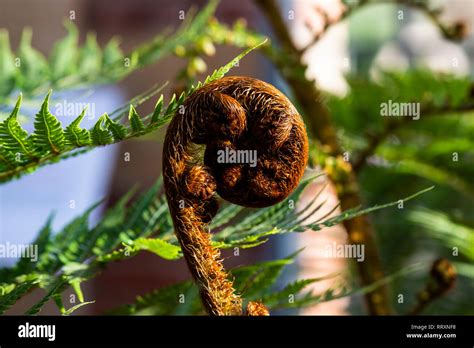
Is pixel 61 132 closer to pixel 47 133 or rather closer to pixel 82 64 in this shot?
pixel 47 133

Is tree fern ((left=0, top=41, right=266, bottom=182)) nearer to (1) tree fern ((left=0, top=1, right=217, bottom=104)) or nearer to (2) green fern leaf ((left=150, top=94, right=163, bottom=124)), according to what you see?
(2) green fern leaf ((left=150, top=94, right=163, bottom=124))

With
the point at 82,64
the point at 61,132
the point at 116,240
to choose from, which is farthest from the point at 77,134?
the point at 82,64

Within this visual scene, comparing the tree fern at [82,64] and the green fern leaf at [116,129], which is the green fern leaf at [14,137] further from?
the tree fern at [82,64]

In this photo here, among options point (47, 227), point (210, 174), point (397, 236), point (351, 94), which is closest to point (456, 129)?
point (351, 94)

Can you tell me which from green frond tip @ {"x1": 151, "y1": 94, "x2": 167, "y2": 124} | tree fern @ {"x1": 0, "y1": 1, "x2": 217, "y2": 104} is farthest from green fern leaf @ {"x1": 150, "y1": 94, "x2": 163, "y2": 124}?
tree fern @ {"x1": 0, "y1": 1, "x2": 217, "y2": 104}

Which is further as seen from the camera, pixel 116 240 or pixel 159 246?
pixel 116 240

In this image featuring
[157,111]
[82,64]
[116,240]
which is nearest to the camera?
[157,111]
